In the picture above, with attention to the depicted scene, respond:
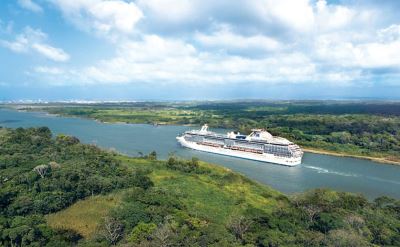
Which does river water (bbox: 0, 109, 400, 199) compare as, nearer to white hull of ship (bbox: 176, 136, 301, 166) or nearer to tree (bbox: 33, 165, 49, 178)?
white hull of ship (bbox: 176, 136, 301, 166)

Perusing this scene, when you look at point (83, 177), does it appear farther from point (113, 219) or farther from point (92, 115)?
point (92, 115)

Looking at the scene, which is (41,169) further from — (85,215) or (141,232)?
(141,232)

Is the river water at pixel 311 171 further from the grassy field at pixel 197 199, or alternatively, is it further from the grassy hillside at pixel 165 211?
the grassy hillside at pixel 165 211

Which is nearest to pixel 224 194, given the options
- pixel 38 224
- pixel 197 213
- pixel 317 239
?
pixel 197 213

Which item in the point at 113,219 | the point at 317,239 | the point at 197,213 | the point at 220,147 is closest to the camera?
the point at 317,239

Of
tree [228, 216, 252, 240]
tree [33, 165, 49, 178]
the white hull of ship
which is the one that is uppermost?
tree [33, 165, 49, 178]

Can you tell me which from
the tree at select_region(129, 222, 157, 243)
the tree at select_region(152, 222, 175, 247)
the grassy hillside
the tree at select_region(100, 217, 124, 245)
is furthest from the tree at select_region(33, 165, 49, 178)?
the tree at select_region(152, 222, 175, 247)

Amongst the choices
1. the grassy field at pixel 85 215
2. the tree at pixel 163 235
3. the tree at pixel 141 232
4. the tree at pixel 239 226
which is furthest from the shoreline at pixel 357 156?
the tree at pixel 141 232
